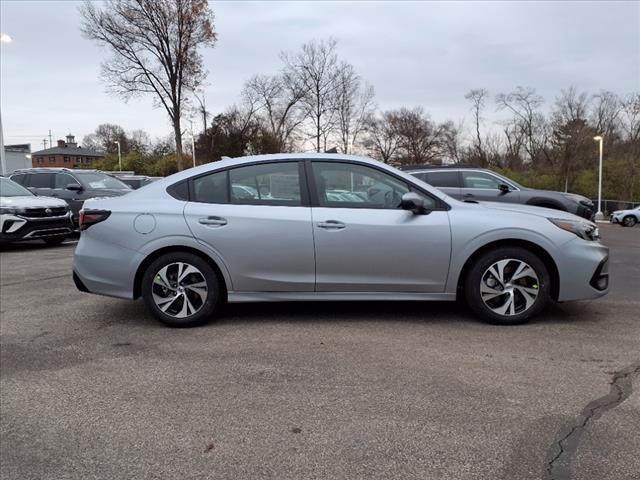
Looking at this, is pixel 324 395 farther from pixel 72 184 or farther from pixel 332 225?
pixel 72 184

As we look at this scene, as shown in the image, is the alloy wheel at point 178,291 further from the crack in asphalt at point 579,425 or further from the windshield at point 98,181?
the windshield at point 98,181

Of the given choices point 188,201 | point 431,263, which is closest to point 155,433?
point 188,201

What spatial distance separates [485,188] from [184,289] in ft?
28.7

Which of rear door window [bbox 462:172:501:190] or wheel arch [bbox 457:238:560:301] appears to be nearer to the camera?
wheel arch [bbox 457:238:560:301]

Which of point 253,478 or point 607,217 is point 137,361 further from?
point 607,217

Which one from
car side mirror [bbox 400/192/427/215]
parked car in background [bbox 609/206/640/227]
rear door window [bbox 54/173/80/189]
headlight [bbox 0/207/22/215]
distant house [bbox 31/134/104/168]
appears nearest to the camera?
car side mirror [bbox 400/192/427/215]

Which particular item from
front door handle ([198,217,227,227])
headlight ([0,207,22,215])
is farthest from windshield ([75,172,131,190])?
A: front door handle ([198,217,227,227])

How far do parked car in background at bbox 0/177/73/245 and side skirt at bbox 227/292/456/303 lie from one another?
25.8 ft

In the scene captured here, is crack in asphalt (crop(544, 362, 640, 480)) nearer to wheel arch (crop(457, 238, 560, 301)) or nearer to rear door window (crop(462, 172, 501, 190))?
wheel arch (crop(457, 238, 560, 301))

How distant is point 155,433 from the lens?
287 cm

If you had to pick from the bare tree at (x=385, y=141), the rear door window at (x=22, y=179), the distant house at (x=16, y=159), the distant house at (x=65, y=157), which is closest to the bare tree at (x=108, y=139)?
the distant house at (x=65, y=157)

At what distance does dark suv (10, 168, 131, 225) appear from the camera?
13.2 metres

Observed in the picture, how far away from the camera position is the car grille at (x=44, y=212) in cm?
1066

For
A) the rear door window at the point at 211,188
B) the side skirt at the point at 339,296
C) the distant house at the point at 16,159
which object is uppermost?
the distant house at the point at 16,159
